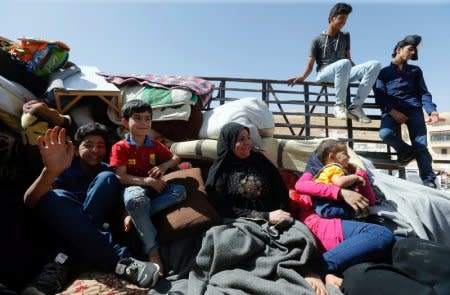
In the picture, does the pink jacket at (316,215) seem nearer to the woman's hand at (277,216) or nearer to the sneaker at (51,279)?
the woman's hand at (277,216)

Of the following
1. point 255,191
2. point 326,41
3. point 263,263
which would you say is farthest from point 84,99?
point 326,41

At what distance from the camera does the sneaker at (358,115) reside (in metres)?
3.55

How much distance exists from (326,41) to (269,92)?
3.20ft

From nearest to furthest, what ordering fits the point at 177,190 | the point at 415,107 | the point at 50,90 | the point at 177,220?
the point at 177,220 → the point at 177,190 → the point at 50,90 → the point at 415,107

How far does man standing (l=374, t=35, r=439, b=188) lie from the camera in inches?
127

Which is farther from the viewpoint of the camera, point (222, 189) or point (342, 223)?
point (222, 189)

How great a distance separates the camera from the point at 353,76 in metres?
3.62

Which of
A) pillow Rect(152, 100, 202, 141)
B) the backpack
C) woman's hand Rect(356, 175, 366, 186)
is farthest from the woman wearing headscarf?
the backpack

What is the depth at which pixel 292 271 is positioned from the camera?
1575mm

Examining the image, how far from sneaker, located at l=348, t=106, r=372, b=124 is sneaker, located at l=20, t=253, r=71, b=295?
10.9 feet

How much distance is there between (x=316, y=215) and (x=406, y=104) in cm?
214

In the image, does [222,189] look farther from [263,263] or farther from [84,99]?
[84,99]

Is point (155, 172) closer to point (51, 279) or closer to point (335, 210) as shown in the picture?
point (51, 279)

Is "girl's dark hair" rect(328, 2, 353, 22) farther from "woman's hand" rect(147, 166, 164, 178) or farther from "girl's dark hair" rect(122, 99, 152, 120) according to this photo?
"woman's hand" rect(147, 166, 164, 178)
